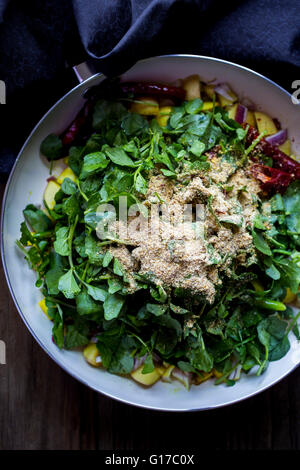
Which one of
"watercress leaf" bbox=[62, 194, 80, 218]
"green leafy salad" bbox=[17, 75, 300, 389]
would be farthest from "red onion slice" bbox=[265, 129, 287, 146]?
"watercress leaf" bbox=[62, 194, 80, 218]

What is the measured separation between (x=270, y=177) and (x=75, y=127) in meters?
0.60

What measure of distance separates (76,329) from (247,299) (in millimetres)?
505

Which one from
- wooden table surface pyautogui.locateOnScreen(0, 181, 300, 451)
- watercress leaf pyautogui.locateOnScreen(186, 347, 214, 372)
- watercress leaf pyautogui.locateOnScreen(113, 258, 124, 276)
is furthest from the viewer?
wooden table surface pyautogui.locateOnScreen(0, 181, 300, 451)

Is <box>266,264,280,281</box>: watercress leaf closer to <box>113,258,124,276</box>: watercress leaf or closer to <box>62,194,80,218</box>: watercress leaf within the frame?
<box>113,258,124,276</box>: watercress leaf

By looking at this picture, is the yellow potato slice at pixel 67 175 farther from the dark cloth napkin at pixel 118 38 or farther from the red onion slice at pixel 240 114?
the red onion slice at pixel 240 114

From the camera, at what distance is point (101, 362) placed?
1375mm

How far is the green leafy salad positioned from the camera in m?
1.19

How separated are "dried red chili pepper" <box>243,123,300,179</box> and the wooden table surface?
0.71 meters

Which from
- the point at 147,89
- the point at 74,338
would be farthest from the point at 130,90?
A: the point at 74,338

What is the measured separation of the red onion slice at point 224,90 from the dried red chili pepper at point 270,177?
0.23 m

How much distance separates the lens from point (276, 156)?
4.49 ft

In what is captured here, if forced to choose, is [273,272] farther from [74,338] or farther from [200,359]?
[74,338]

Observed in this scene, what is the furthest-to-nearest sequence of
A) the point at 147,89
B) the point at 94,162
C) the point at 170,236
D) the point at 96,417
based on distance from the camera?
the point at 96,417, the point at 147,89, the point at 94,162, the point at 170,236
